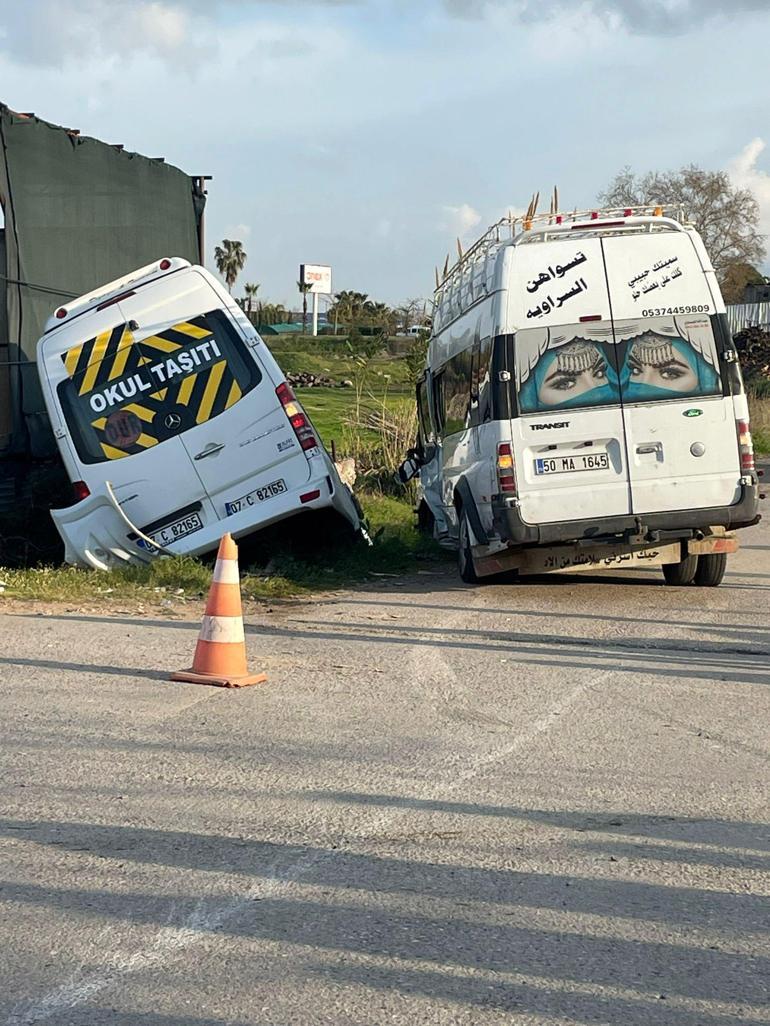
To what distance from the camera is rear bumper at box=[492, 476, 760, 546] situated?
10.7 metres

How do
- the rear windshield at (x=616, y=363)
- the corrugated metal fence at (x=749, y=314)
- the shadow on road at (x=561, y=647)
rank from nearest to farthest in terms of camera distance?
the shadow on road at (x=561, y=647) < the rear windshield at (x=616, y=363) < the corrugated metal fence at (x=749, y=314)

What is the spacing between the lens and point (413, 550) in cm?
1471

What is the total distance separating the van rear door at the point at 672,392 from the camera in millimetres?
10773

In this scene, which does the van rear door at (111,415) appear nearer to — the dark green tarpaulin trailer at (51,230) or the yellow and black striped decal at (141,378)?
the yellow and black striped decal at (141,378)

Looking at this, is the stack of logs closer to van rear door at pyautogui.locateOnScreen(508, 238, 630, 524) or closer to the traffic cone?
van rear door at pyautogui.locateOnScreen(508, 238, 630, 524)

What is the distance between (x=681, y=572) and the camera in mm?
11859

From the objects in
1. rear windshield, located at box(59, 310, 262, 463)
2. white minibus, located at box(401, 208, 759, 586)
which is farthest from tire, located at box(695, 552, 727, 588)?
rear windshield, located at box(59, 310, 262, 463)

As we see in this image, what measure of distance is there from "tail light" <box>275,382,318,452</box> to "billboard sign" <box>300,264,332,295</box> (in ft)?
250

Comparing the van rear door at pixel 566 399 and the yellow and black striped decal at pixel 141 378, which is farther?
the yellow and black striped decal at pixel 141 378

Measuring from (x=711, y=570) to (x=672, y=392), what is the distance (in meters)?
1.85

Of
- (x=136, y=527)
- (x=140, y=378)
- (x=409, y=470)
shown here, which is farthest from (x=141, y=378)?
(x=409, y=470)

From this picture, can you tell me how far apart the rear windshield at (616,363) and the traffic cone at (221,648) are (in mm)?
3913

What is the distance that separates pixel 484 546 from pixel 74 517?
146 inches

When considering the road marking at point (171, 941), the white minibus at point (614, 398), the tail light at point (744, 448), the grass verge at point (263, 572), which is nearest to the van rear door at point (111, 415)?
the grass verge at point (263, 572)
